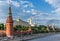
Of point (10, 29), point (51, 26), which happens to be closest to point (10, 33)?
point (10, 29)

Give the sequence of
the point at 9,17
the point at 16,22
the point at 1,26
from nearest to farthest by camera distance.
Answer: the point at 9,17 < the point at 1,26 < the point at 16,22

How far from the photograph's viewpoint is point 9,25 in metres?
38.5

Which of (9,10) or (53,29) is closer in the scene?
(9,10)

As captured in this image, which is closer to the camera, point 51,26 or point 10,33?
point 10,33

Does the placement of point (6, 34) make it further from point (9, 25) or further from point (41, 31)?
point (41, 31)

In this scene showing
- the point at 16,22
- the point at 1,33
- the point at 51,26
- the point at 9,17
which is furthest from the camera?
the point at 51,26

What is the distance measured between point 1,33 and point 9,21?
320 cm

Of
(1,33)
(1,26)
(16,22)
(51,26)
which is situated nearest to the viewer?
(1,33)

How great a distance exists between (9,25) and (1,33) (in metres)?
2.33

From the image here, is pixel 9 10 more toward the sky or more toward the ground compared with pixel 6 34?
more toward the sky

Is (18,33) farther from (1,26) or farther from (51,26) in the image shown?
(51,26)

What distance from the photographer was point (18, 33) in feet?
140

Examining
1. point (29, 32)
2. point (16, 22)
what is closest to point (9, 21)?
point (29, 32)

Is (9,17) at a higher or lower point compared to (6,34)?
higher
